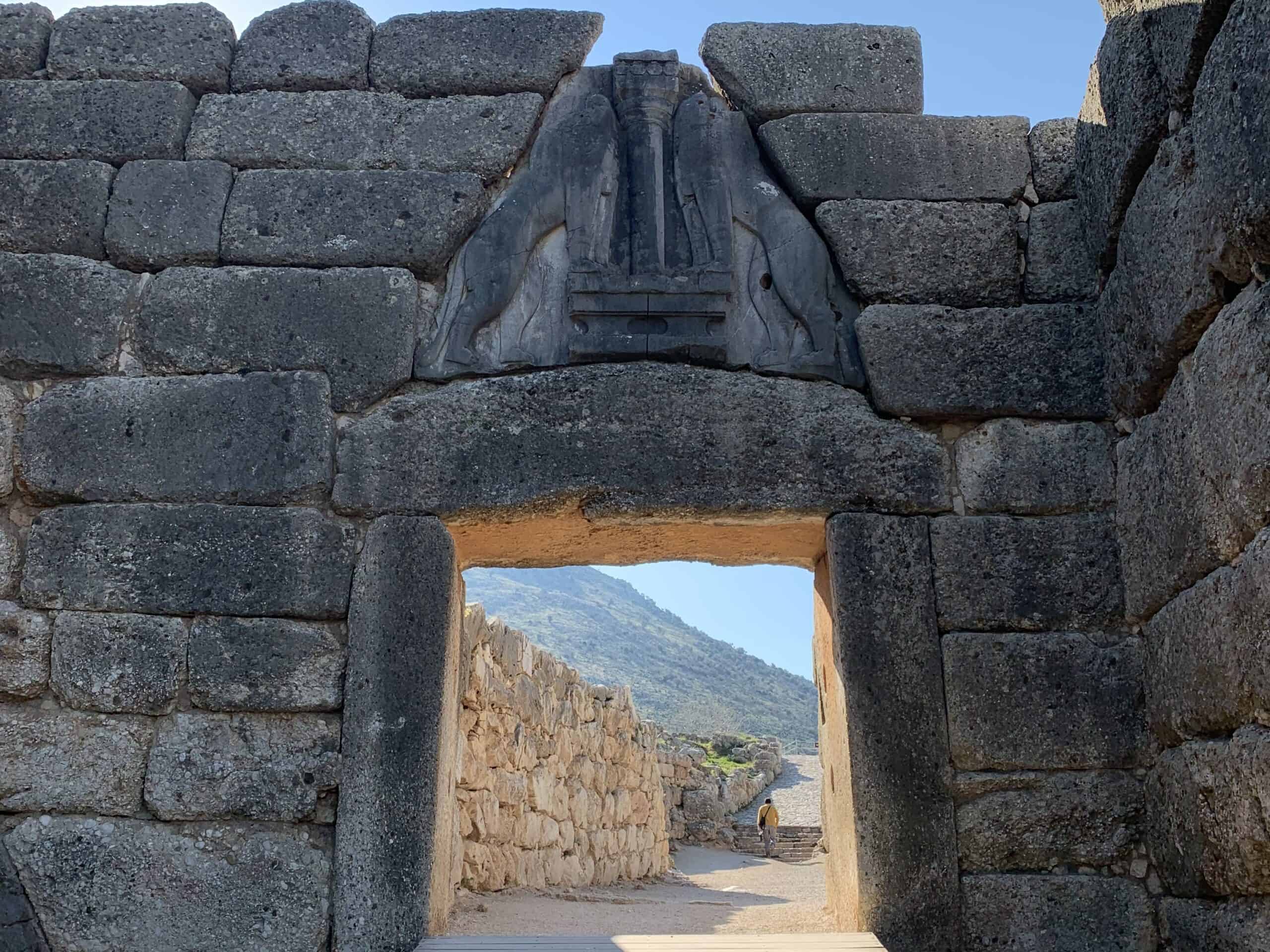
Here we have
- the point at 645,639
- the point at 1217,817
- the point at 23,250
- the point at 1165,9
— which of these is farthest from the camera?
the point at 645,639

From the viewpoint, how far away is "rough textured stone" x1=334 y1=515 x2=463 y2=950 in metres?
3.49

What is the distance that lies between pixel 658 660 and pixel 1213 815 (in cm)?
5943

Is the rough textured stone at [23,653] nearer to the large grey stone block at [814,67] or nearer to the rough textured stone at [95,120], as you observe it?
the rough textured stone at [95,120]

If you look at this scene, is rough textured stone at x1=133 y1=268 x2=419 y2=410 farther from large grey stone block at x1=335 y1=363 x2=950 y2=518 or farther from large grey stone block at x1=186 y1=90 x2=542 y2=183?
large grey stone block at x1=186 y1=90 x2=542 y2=183

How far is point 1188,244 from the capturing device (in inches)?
128

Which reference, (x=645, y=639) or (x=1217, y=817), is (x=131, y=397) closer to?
(x=1217, y=817)

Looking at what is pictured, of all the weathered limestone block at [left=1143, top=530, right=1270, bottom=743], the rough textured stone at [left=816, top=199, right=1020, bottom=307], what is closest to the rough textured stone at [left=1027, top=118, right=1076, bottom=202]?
the rough textured stone at [left=816, top=199, right=1020, bottom=307]

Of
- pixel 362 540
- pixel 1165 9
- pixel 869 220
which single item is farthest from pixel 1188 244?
pixel 362 540

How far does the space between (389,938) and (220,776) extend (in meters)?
0.74

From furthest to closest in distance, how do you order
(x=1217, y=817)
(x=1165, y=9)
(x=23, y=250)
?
(x=23, y=250) < (x=1165, y=9) < (x=1217, y=817)

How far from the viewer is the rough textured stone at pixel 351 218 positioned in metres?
4.21

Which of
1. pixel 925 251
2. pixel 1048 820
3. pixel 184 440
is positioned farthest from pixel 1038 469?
pixel 184 440

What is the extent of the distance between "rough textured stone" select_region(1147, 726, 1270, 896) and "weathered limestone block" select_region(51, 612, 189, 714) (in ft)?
10.1

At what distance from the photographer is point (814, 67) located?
14.7ft
